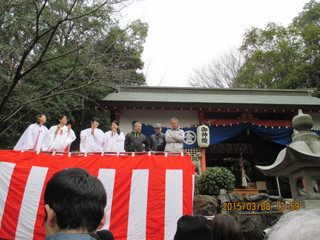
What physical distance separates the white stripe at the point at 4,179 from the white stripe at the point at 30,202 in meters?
0.39

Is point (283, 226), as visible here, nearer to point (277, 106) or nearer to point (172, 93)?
point (277, 106)

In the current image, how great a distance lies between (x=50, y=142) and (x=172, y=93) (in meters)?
7.52

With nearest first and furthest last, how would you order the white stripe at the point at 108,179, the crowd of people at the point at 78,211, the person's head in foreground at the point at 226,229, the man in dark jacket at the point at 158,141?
the crowd of people at the point at 78,211 → the person's head in foreground at the point at 226,229 → the white stripe at the point at 108,179 → the man in dark jacket at the point at 158,141

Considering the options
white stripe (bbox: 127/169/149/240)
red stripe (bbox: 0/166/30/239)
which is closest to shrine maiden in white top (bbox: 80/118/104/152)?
red stripe (bbox: 0/166/30/239)

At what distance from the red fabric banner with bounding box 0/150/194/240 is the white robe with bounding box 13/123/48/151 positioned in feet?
2.69

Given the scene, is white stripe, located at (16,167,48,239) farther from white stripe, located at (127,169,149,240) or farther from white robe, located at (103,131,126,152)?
white stripe, located at (127,169,149,240)

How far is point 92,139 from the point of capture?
573 cm

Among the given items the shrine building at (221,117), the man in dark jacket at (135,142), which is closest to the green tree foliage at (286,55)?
the shrine building at (221,117)

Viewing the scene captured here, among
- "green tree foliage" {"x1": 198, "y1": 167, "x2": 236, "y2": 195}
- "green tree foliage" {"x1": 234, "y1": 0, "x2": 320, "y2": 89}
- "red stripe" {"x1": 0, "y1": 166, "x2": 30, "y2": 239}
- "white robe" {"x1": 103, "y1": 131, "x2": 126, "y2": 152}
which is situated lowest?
"red stripe" {"x1": 0, "y1": 166, "x2": 30, "y2": 239}

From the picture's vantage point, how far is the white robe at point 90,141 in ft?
18.5

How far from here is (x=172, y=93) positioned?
39.3ft

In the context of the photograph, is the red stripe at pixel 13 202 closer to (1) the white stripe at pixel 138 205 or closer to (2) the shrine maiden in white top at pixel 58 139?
(2) the shrine maiden in white top at pixel 58 139

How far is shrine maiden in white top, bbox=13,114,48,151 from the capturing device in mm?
5449

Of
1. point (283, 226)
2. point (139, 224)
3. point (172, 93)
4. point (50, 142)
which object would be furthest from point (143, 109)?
point (283, 226)
